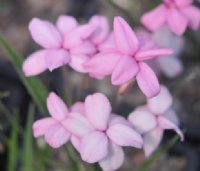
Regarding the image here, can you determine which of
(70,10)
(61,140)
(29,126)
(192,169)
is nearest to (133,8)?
(70,10)

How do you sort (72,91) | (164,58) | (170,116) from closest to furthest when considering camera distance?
1. (170,116)
2. (164,58)
3. (72,91)

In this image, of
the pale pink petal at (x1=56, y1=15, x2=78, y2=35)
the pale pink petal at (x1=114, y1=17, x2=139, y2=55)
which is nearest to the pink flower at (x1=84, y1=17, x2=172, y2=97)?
the pale pink petal at (x1=114, y1=17, x2=139, y2=55)

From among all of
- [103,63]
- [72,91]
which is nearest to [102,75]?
[103,63]

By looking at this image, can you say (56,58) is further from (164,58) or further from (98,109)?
(164,58)

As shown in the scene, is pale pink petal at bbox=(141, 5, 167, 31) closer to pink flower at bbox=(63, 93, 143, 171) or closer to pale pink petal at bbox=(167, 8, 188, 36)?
pale pink petal at bbox=(167, 8, 188, 36)

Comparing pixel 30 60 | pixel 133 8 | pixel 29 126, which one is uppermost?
pixel 30 60

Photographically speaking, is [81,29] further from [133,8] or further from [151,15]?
[133,8]

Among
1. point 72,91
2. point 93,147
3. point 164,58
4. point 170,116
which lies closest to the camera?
point 93,147
